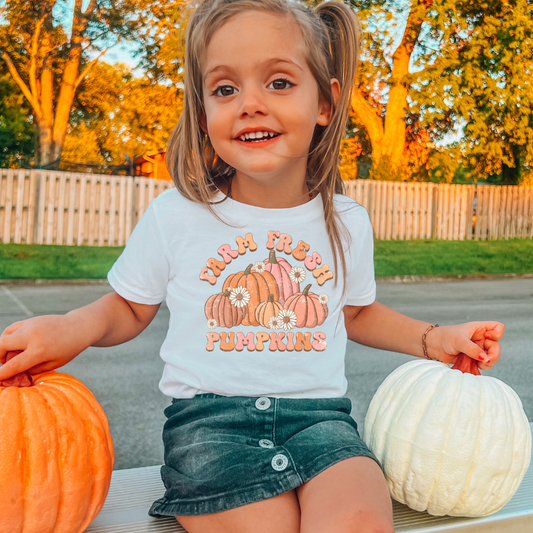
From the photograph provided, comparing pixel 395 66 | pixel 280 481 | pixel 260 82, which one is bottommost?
pixel 280 481

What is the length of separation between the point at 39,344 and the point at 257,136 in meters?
0.81

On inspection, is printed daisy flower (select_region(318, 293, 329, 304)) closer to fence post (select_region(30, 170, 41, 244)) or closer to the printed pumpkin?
the printed pumpkin

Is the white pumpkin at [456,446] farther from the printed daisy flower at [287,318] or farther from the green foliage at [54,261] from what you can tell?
the green foliage at [54,261]

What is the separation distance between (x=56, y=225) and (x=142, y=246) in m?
12.7

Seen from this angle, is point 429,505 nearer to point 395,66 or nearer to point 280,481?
point 280,481

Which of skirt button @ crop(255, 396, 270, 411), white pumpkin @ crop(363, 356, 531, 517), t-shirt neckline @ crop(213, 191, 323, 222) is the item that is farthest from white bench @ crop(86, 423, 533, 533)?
t-shirt neckline @ crop(213, 191, 323, 222)

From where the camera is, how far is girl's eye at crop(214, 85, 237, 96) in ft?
5.88

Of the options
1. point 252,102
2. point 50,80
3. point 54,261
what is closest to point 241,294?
point 252,102

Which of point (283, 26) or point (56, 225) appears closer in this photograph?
point (283, 26)

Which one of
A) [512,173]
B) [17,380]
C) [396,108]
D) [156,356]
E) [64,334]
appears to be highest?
[396,108]

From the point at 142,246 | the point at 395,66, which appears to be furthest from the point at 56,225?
the point at 142,246

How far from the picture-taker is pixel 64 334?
61.7 inches

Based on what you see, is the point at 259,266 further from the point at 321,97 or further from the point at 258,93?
the point at 321,97

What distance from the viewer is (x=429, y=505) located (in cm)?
166
